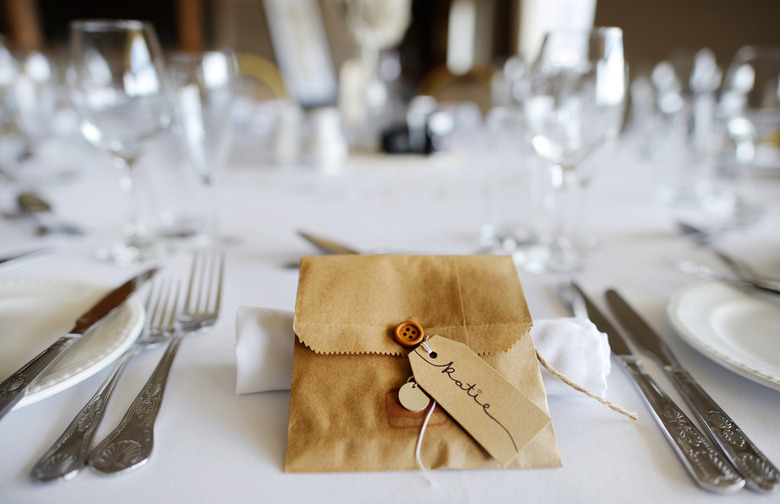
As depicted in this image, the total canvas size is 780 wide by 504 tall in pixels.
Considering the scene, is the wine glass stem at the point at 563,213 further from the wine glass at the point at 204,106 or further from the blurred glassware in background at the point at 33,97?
the blurred glassware in background at the point at 33,97

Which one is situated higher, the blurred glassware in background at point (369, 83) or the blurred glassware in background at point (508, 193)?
the blurred glassware in background at point (369, 83)

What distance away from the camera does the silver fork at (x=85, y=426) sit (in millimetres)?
313

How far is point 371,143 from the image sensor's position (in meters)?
1.45

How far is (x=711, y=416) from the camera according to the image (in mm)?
366

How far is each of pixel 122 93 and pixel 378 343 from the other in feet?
1.91

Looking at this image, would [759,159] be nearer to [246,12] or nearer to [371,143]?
[371,143]

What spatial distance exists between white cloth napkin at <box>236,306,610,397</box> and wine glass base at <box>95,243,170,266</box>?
14.7 inches

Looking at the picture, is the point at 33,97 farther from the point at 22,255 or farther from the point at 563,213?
the point at 563,213

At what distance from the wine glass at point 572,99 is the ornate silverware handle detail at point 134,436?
18.1 inches

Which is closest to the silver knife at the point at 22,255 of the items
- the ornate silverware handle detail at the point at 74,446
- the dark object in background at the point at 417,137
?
the ornate silverware handle detail at the point at 74,446

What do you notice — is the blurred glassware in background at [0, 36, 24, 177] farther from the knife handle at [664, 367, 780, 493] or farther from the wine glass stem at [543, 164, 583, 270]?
the knife handle at [664, 367, 780, 493]

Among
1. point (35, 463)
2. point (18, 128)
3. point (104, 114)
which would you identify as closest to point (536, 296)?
point (35, 463)

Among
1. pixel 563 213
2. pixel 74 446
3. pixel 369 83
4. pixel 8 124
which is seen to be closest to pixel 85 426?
pixel 74 446

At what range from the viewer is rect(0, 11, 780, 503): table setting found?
32 cm
